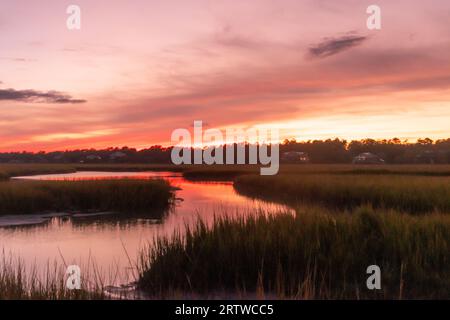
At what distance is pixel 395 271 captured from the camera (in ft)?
31.3

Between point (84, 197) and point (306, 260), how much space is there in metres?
16.3

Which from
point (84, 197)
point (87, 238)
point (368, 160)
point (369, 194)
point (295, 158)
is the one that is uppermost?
point (295, 158)

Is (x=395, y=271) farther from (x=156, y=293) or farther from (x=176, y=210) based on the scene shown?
(x=176, y=210)

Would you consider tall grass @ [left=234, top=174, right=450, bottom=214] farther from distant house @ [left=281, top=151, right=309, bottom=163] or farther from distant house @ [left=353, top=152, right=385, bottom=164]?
distant house @ [left=281, top=151, right=309, bottom=163]

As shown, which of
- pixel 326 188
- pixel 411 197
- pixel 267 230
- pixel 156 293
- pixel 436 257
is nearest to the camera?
pixel 156 293

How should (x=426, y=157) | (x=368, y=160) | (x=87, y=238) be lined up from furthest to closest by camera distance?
(x=368, y=160)
(x=426, y=157)
(x=87, y=238)

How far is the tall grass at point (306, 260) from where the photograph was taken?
912 cm

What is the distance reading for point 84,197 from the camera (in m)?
23.7

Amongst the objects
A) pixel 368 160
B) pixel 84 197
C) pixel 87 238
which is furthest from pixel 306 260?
pixel 368 160

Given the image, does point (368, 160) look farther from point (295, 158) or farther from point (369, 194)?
point (369, 194)

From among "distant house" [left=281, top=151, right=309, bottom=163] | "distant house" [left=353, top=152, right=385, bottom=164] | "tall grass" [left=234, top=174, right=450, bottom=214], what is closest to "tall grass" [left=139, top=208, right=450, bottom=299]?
"tall grass" [left=234, top=174, right=450, bottom=214]
